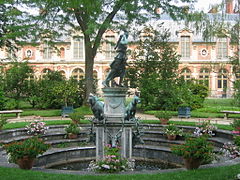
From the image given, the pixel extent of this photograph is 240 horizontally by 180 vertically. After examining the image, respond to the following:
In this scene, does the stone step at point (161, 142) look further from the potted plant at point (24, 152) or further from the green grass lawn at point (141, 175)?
the potted plant at point (24, 152)

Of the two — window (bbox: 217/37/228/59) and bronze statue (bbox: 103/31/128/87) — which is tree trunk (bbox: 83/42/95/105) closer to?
bronze statue (bbox: 103/31/128/87)

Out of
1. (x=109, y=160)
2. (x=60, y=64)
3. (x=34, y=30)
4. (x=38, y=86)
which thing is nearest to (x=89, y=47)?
(x=34, y=30)

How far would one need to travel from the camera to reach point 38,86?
21578mm

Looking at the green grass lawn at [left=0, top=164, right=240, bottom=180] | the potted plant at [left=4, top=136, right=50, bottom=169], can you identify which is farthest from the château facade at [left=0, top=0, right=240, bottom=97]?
the green grass lawn at [left=0, top=164, right=240, bottom=180]

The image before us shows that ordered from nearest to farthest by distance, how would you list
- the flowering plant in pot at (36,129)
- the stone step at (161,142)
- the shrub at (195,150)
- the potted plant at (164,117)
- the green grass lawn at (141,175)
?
the green grass lawn at (141,175)
the shrub at (195,150)
the stone step at (161,142)
the flowering plant in pot at (36,129)
the potted plant at (164,117)

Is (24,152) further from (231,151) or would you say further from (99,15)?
(99,15)

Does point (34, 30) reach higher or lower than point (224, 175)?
higher

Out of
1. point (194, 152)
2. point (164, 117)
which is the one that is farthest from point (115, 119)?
point (164, 117)

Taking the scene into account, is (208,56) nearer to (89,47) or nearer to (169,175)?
(89,47)

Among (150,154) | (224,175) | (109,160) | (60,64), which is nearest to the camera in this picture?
(224,175)

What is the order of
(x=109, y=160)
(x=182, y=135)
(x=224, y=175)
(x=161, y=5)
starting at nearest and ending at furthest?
(x=224, y=175)
(x=109, y=160)
(x=182, y=135)
(x=161, y=5)

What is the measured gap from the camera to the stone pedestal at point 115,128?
8.31 meters

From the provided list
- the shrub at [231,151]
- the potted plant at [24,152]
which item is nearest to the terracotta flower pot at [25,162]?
the potted plant at [24,152]

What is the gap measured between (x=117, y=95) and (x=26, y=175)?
12.2 ft
